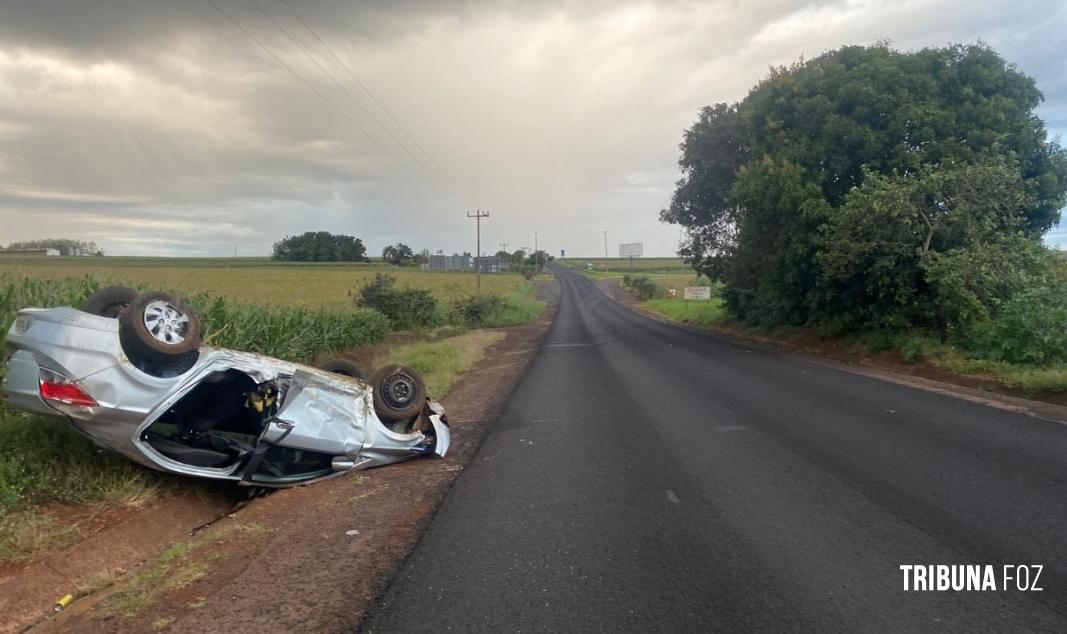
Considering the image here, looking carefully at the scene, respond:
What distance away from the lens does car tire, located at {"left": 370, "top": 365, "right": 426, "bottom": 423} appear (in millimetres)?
8136

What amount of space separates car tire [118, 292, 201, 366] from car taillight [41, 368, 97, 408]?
457 millimetres

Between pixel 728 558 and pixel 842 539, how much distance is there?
983 mm

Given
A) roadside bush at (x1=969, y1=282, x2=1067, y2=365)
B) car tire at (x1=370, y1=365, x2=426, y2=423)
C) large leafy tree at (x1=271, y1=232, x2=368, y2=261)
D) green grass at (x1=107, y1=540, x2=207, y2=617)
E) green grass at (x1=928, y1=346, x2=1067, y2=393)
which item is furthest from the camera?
large leafy tree at (x1=271, y1=232, x2=368, y2=261)

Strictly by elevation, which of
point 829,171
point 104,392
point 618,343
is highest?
point 829,171

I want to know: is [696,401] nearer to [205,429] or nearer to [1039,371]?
[1039,371]

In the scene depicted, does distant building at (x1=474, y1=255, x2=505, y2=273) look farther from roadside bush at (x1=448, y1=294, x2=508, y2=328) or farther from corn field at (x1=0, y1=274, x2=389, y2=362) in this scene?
corn field at (x1=0, y1=274, x2=389, y2=362)

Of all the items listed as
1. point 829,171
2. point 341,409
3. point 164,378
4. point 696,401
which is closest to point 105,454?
point 164,378

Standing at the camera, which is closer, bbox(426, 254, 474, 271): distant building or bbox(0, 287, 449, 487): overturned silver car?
bbox(0, 287, 449, 487): overturned silver car

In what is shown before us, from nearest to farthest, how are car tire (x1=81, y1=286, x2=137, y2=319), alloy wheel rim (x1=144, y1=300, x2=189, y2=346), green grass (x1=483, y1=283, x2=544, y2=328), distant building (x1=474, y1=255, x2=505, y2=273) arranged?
alloy wheel rim (x1=144, y1=300, x2=189, y2=346), car tire (x1=81, y1=286, x2=137, y2=319), green grass (x1=483, y1=283, x2=544, y2=328), distant building (x1=474, y1=255, x2=505, y2=273)

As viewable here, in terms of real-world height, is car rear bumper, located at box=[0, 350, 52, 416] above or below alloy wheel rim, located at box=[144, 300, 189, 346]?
below

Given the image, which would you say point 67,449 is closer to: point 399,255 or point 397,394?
point 397,394

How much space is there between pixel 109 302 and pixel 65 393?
1933 millimetres

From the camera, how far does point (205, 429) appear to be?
7031mm

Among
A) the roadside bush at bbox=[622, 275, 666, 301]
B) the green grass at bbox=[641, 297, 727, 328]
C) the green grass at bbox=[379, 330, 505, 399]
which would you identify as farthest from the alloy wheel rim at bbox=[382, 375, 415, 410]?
the roadside bush at bbox=[622, 275, 666, 301]
